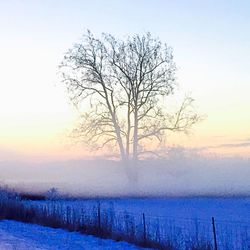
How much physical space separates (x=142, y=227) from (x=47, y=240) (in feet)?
10.6

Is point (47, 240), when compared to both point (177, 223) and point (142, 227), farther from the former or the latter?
point (177, 223)

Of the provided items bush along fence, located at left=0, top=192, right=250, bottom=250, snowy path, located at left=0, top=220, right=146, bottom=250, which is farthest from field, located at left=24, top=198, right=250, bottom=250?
snowy path, located at left=0, top=220, right=146, bottom=250

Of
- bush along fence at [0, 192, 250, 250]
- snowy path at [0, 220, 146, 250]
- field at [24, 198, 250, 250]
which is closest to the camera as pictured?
bush along fence at [0, 192, 250, 250]

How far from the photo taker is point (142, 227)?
16.7 m

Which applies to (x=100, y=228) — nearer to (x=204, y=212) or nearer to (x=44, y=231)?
(x=44, y=231)

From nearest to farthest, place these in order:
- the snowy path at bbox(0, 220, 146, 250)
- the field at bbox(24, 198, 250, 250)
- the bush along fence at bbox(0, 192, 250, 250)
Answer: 1. the bush along fence at bbox(0, 192, 250, 250)
2. the field at bbox(24, 198, 250, 250)
3. the snowy path at bbox(0, 220, 146, 250)

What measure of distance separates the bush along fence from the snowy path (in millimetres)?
554

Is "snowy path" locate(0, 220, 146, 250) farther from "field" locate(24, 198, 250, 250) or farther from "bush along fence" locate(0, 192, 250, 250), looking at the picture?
"field" locate(24, 198, 250, 250)

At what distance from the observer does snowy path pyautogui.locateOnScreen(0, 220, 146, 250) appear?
14.8 meters

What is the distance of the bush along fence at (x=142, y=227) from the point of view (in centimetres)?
1423

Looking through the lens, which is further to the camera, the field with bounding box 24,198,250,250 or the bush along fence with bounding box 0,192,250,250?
the field with bounding box 24,198,250,250

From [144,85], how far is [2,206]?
41.9 ft

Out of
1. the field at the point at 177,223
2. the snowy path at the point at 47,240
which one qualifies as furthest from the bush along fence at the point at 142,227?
the snowy path at the point at 47,240

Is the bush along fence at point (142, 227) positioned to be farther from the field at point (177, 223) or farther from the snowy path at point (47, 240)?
the snowy path at point (47, 240)
